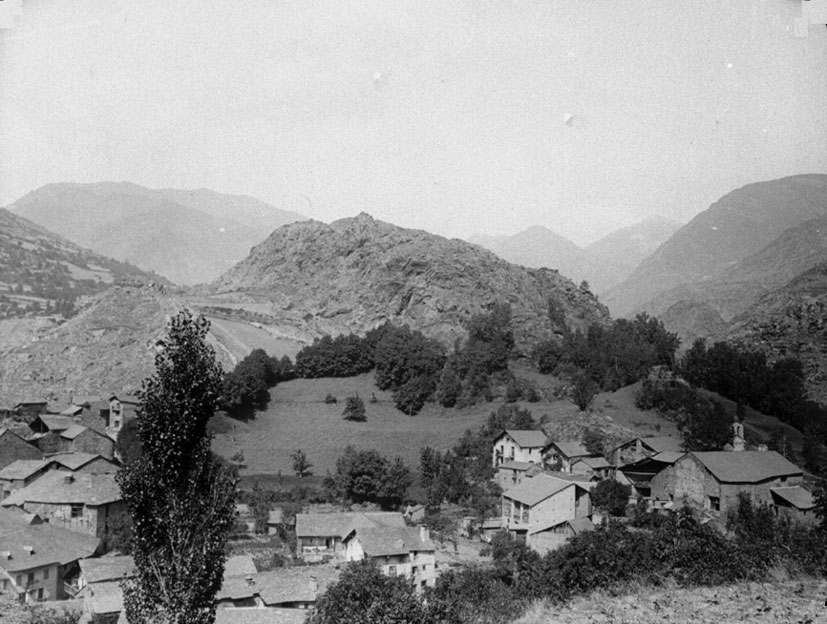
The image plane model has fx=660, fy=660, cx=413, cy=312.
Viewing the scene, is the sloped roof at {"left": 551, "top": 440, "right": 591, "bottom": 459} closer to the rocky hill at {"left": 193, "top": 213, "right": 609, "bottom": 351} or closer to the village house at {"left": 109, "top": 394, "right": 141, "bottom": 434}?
the rocky hill at {"left": 193, "top": 213, "right": 609, "bottom": 351}

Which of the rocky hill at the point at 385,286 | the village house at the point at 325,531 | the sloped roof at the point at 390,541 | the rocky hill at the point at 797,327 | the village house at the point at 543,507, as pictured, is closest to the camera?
the sloped roof at the point at 390,541

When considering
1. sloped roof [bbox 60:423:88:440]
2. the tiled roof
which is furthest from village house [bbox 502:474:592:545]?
sloped roof [bbox 60:423:88:440]

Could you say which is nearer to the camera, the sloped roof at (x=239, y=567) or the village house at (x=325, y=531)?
the sloped roof at (x=239, y=567)

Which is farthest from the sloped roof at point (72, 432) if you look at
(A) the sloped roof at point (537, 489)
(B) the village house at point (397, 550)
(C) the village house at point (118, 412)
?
(A) the sloped roof at point (537, 489)

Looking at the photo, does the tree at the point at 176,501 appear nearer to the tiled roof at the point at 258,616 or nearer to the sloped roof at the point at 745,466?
the tiled roof at the point at 258,616

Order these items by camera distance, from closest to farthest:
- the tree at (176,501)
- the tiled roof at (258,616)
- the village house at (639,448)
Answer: the tree at (176,501) → the tiled roof at (258,616) → the village house at (639,448)

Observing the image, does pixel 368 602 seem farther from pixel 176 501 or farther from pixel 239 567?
pixel 239 567

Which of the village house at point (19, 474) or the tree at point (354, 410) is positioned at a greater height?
the tree at point (354, 410)
